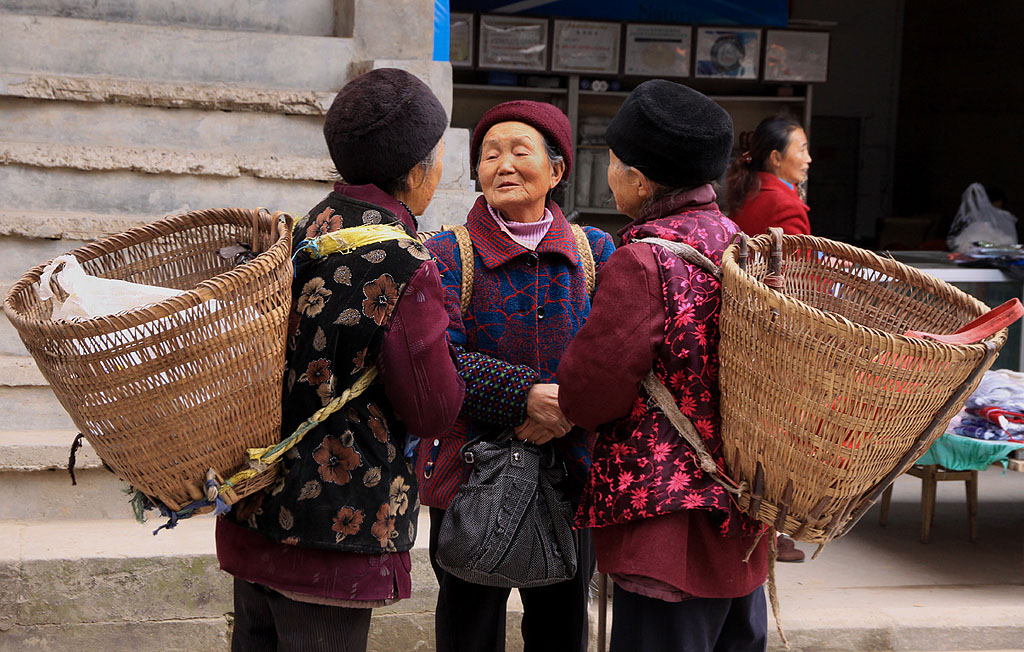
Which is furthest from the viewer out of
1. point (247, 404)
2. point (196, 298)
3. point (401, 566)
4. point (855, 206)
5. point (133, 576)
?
point (855, 206)

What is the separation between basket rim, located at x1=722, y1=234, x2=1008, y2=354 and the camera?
1724 mm

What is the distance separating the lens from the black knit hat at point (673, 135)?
84.0 inches

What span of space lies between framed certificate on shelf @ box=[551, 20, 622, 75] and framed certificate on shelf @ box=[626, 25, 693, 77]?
0.54ft

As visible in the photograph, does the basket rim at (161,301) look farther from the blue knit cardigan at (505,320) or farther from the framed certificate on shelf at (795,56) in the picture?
the framed certificate on shelf at (795,56)

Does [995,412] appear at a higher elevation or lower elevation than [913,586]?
higher

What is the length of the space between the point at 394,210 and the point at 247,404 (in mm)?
511

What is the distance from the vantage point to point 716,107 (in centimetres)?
219

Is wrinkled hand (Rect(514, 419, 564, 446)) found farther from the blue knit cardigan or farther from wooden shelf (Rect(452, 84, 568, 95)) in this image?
wooden shelf (Rect(452, 84, 568, 95))

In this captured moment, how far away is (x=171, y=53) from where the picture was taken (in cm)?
427

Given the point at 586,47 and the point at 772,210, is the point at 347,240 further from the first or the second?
the point at 586,47

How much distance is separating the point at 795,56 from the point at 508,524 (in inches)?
268

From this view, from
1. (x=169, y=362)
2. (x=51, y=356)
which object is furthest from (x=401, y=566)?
(x=51, y=356)

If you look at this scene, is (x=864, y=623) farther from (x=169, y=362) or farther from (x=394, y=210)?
(x=169, y=362)

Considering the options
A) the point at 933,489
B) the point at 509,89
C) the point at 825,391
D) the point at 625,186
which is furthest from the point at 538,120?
the point at 509,89
